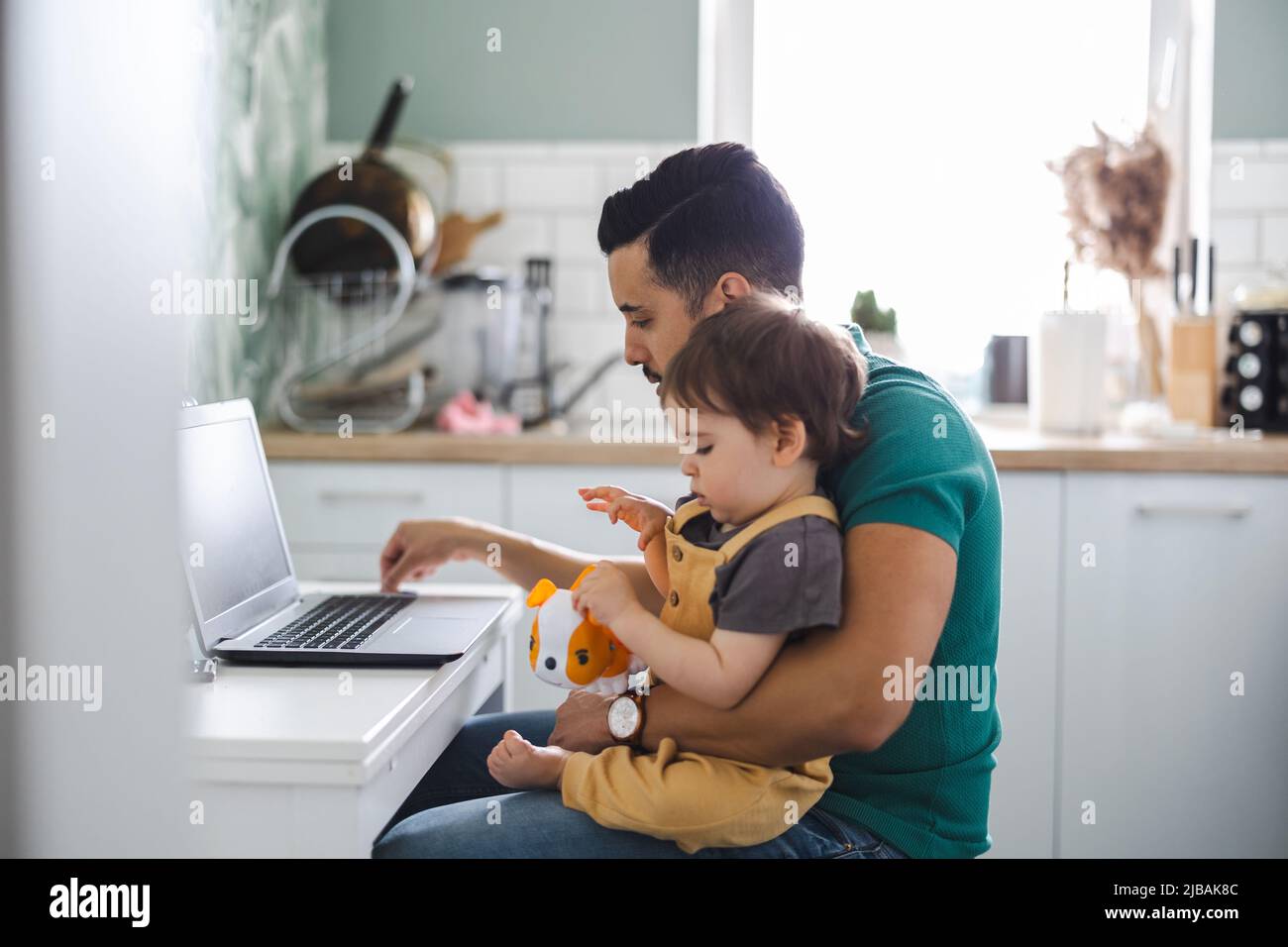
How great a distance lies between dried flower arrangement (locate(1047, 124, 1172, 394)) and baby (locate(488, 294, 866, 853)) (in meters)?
1.74

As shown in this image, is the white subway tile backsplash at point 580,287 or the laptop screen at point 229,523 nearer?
the laptop screen at point 229,523

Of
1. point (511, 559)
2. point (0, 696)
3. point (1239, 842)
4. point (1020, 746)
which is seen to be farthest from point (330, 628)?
point (1239, 842)

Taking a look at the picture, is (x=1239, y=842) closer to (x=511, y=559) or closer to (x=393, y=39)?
(x=511, y=559)

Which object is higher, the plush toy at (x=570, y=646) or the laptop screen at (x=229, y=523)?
the laptop screen at (x=229, y=523)

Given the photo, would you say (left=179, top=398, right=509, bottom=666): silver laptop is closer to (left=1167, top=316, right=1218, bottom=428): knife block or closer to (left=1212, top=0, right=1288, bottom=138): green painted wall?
(left=1167, top=316, right=1218, bottom=428): knife block

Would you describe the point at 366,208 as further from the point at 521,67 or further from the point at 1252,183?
the point at 1252,183

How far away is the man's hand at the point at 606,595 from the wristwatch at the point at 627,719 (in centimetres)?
9

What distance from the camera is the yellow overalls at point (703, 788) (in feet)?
3.19

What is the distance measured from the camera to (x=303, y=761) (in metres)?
0.85

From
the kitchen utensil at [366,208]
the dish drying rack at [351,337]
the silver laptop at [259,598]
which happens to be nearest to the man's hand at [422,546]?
the silver laptop at [259,598]

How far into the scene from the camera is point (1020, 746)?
2090 mm

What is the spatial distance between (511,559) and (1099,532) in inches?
46.2

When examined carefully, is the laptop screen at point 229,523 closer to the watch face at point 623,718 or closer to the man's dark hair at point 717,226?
the watch face at point 623,718

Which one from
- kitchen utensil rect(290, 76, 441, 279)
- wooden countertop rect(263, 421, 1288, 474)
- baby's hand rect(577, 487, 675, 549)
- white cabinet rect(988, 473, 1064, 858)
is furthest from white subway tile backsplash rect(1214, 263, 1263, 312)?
baby's hand rect(577, 487, 675, 549)
